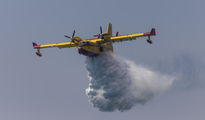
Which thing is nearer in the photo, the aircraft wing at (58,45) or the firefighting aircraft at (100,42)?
the firefighting aircraft at (100,42)

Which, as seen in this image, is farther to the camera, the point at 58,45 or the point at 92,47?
the point at 58,45

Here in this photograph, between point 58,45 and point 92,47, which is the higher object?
point 58,45

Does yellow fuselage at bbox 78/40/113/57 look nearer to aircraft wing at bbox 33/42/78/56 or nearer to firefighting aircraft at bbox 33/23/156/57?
firefighting aircraft at bbox 33/23/156/57

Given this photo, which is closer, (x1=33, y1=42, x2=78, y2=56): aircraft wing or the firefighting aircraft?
the firefighting aircraft

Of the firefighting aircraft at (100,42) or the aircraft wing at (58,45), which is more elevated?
the aircraft wing at (58,45)

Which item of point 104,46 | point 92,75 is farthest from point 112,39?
point 92,75

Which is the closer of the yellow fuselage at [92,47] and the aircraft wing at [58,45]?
the yellow fuselage at [92,47]

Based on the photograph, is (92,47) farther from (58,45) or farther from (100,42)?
(58,45)

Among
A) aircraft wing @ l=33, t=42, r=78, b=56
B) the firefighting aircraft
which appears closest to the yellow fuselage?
the firefighting aircraft

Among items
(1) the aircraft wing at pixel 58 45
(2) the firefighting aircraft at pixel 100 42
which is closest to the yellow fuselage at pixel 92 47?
(2) the firefighting aircraft at pixel 100 42

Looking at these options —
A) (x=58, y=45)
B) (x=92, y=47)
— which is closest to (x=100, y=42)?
(x=92, y=47)

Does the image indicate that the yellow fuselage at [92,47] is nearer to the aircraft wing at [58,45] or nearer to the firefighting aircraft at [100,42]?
the firefighting aircraft at [100,42]

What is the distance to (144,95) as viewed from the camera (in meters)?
67.9

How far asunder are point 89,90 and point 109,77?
3.23m
